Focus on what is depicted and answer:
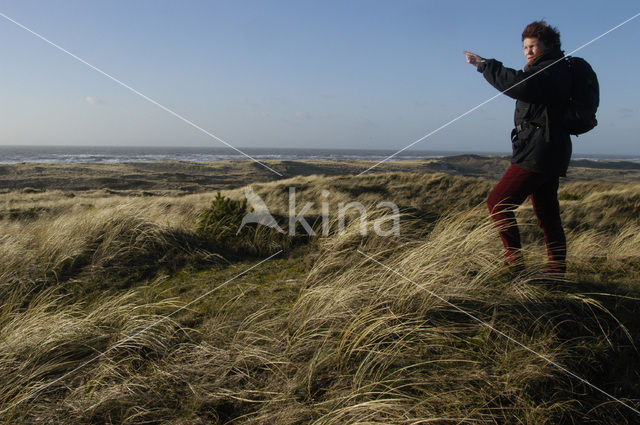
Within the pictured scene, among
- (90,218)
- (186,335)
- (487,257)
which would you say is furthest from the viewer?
(90,218)

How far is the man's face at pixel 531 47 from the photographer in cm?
277

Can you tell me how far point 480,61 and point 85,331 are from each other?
3.32 meters

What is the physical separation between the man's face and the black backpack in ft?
0.77

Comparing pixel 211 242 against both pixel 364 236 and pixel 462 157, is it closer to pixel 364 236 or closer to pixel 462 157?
pixel 364 236

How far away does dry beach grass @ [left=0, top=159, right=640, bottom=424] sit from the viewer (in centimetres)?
171

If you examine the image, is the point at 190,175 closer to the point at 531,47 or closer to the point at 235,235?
the point at 235,235

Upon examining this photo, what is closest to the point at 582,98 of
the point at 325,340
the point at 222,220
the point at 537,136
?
the point at 537,136

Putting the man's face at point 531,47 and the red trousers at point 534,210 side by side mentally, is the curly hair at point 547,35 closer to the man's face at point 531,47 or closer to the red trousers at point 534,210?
the man's face at point 531,47

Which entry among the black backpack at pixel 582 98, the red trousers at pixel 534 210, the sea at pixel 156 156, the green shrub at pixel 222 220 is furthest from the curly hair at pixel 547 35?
the sea at pixel 156 156

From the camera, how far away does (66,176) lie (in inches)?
1417

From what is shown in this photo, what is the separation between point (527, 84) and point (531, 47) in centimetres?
54

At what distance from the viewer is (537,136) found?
2.72 m

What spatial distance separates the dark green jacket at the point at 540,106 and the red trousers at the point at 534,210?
10cm

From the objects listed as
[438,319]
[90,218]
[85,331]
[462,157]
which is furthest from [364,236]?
[462,157]
